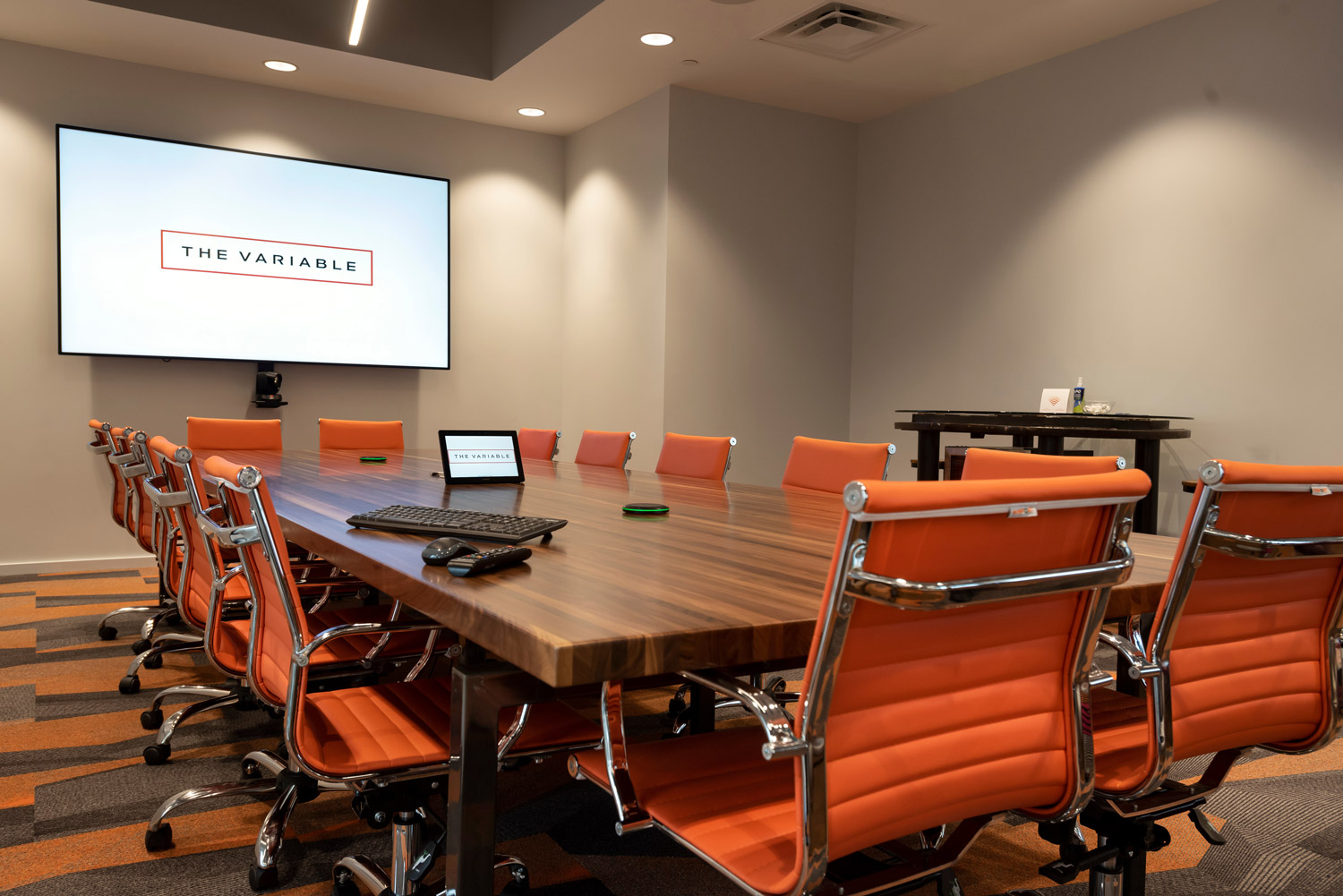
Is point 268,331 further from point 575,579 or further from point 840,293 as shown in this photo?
point 575,579

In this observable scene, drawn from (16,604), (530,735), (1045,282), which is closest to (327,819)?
(530,735)

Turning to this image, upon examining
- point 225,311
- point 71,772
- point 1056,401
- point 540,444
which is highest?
point 225,311

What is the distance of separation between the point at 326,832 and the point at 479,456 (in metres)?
1.30

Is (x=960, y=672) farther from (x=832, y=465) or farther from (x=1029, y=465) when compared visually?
(x=832, y=465)

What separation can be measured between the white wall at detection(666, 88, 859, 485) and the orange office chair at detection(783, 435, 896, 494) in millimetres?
3179

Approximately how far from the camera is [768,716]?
104cm

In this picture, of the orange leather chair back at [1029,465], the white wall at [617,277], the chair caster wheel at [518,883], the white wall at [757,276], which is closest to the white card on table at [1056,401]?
the white wall at [757,276]

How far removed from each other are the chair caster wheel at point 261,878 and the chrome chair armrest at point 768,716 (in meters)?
1.41

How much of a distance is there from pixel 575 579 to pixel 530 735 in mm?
379

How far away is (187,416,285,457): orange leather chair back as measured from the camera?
489cm

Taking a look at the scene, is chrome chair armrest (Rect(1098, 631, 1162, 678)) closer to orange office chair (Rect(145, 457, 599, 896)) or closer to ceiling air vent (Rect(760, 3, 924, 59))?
orange office chair (Rect(145, 457, 599, 896))

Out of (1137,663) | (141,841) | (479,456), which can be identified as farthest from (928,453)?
(141,841)

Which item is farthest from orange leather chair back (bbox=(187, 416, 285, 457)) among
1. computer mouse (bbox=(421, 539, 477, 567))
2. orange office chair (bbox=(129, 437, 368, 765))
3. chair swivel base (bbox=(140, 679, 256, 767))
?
computer mouse (bbox=(421, 539, 477, 567))

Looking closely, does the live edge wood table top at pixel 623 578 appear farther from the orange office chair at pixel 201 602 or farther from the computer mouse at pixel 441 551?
the orange office chair at pixel 201 602
